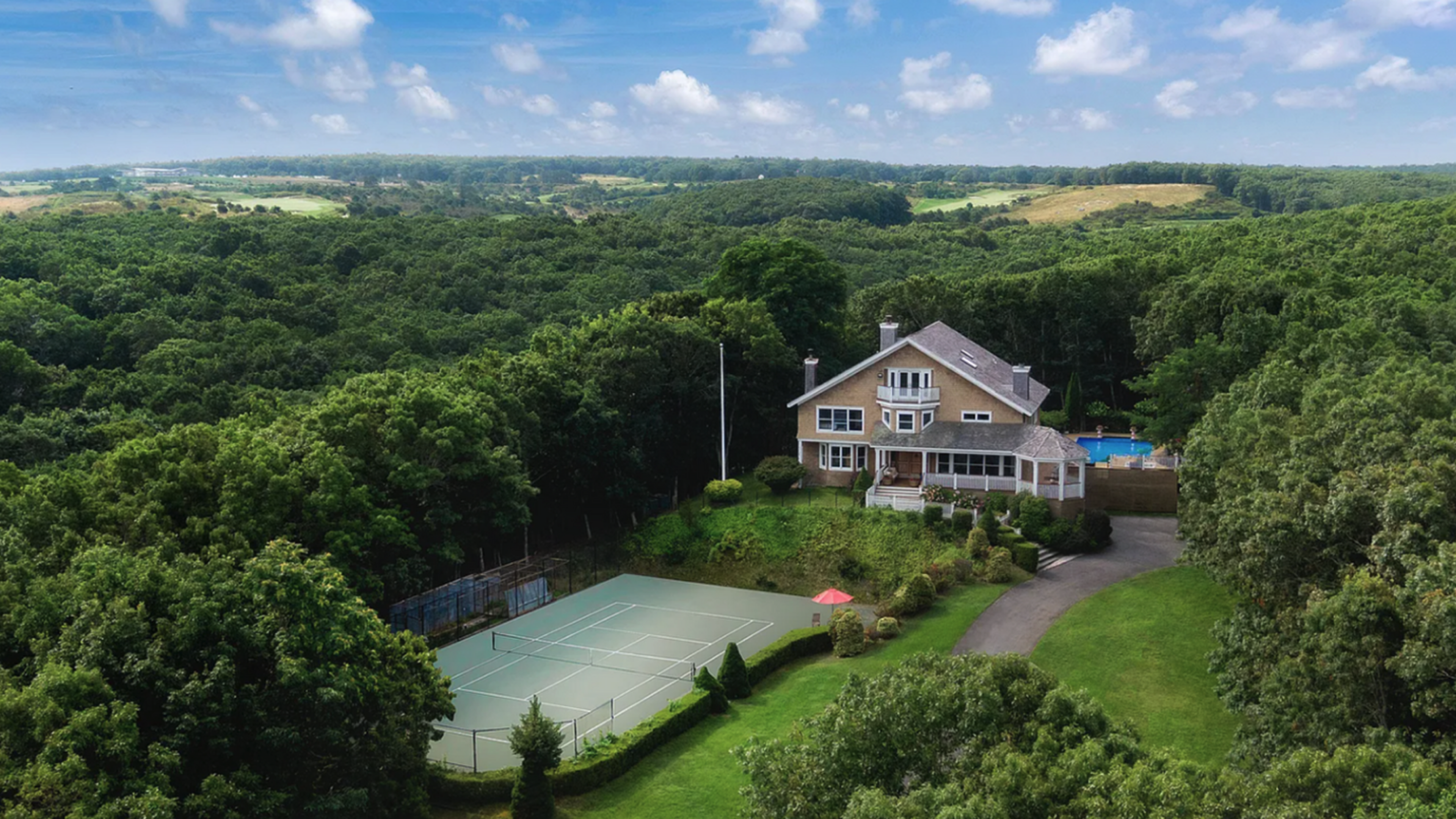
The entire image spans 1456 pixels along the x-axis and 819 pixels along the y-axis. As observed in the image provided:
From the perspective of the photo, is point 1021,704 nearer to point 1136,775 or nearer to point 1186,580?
point 1136,775

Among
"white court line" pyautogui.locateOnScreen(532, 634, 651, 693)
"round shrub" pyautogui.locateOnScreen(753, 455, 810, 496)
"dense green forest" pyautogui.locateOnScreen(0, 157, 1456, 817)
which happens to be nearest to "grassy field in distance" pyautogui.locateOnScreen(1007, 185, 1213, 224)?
"dense green forest" pyautogui.locateOnScreen(0, 157, 1456, 817)

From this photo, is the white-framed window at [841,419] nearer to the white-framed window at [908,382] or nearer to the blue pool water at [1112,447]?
the white-framed window at [908,382]

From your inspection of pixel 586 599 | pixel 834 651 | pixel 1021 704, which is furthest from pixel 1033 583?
pixel 1021 704

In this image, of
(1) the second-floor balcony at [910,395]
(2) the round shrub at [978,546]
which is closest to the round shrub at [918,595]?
(2) the round shrub at [978,546]

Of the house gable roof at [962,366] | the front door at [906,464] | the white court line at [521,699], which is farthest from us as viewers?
the front door at [906,464]

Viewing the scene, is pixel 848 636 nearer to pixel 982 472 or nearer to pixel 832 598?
pixel 832 598

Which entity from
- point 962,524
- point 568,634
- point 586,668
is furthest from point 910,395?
point 586,668

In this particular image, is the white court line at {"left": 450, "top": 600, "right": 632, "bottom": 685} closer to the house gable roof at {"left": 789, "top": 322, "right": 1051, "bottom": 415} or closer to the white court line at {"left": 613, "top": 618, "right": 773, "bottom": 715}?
the white court line at {"left": 613, "top": 618, "right": 773, "bottom": 715}
